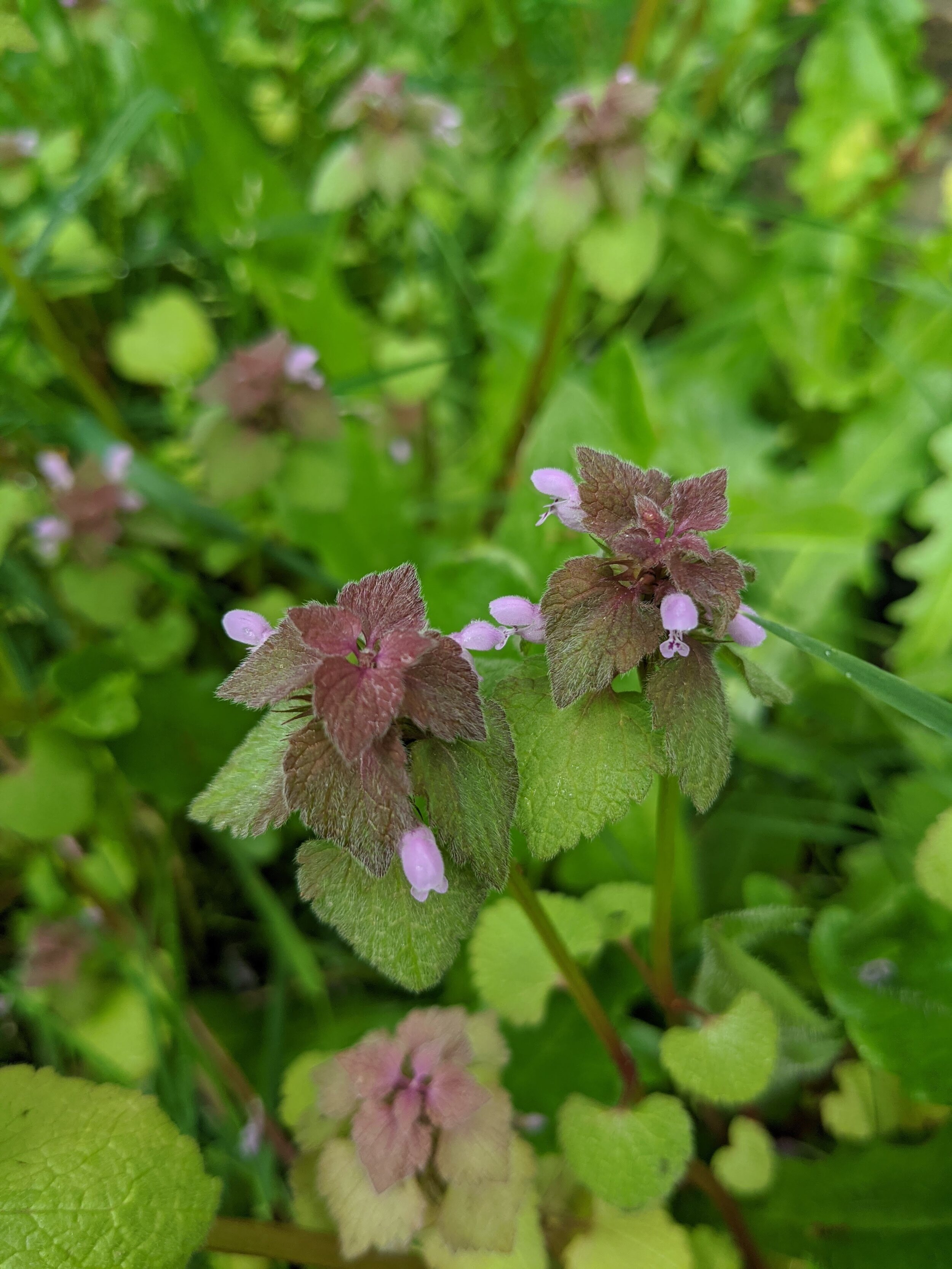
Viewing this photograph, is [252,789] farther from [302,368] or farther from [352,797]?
[302,368]

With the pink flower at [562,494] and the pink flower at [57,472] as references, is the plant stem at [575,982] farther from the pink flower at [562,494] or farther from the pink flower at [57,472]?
the pink flower at [57,472]

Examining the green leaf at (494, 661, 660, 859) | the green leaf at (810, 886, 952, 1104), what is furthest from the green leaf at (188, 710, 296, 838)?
the green leaf at (810, 886, 952, 1104)

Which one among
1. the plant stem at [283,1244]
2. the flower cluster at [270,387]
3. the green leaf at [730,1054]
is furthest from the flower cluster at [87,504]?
the green leaf at [730,1054]

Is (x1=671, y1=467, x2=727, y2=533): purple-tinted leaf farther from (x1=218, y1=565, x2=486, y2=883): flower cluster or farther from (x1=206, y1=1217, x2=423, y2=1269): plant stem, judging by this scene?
(x1=206, y1=1217, x2=423, y2=1269): plant stem

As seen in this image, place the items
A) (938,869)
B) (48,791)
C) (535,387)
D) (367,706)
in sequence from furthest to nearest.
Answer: (535,387) → (48,791) → (938,869) → (367,706)

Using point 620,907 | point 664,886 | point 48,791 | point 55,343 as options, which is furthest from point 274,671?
point 55,343

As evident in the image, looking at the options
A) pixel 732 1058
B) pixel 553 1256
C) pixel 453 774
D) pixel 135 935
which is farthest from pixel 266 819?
pixel 135 935
